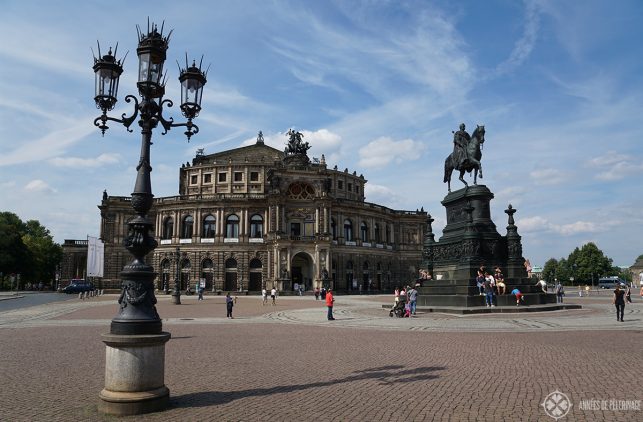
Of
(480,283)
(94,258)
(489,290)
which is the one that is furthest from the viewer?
(94,258)

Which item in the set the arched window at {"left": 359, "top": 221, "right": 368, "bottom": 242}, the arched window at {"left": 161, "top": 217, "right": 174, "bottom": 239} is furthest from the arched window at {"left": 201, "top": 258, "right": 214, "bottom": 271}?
the arched window at {"left": 359, "top": 221, "right": 368, "bottom": 242}

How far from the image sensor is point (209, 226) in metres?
68.9

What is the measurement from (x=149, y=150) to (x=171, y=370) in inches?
184

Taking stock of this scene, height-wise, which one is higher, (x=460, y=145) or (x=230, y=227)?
(x=460, y=145)

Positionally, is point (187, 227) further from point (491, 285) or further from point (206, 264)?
point (491, 285)

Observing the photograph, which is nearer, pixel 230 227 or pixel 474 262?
pixel 474 262

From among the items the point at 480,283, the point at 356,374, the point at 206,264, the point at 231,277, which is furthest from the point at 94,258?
the point at 356,374

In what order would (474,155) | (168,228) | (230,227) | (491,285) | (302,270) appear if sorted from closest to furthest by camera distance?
(491,285) → (474,155) → (302,270) → (230,227) → (168,228)

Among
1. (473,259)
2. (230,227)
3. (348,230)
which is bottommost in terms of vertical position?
(473,259)

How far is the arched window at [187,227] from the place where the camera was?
6932cm

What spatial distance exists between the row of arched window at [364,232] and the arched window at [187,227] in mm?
20033

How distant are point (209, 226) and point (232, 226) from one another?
3.30 m

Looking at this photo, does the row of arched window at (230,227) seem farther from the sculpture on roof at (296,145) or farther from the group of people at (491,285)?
the group of people at (491,285)

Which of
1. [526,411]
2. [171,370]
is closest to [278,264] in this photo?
[171,370]
